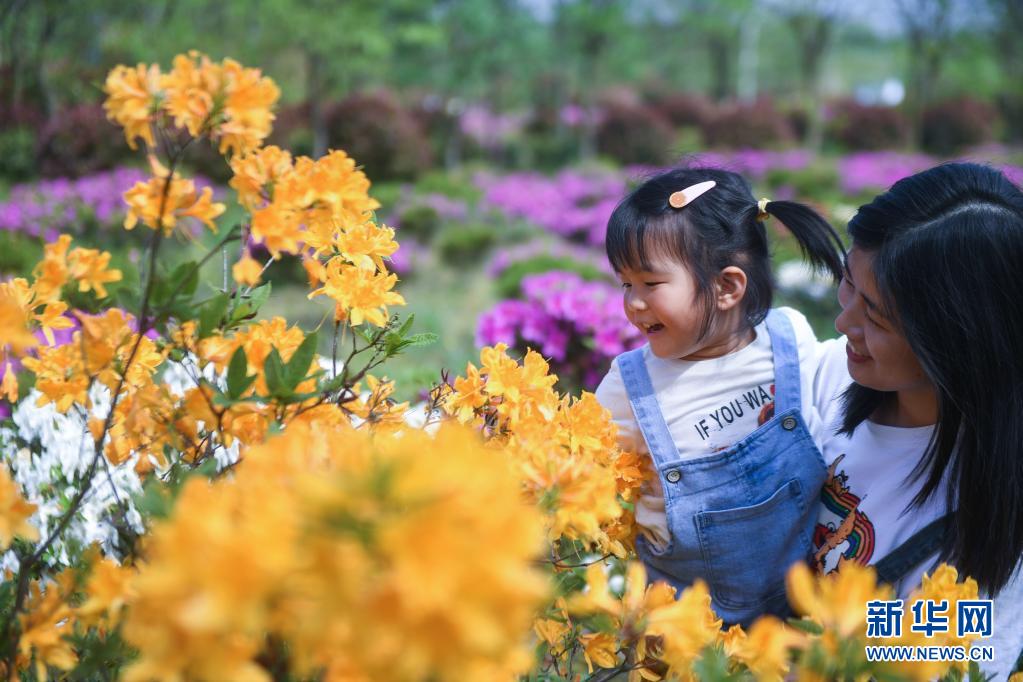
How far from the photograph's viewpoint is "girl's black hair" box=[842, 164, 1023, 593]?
137 centimetres

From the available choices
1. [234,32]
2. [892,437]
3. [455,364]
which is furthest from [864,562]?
[234,32]

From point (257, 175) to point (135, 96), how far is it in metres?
0.16

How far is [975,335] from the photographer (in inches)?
54.0

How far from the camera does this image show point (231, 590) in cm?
55

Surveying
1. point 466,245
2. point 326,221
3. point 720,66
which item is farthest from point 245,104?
point 720,66

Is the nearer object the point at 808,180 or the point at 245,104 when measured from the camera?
the point at 245,104

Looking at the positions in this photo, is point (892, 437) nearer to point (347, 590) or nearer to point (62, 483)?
point (347, 590)

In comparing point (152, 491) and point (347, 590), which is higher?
point (152, 491)

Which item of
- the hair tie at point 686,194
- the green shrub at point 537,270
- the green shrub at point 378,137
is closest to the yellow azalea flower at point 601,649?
the hair tie at point 686,194

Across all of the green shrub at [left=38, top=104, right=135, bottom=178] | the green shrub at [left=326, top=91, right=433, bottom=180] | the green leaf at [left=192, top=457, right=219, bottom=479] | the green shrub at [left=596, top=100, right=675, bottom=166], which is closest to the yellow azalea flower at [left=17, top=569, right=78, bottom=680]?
the green leaf at [left=192, top=457, right=219, bottom=479]

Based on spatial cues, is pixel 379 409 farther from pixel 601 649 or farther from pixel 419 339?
pixel 601 649

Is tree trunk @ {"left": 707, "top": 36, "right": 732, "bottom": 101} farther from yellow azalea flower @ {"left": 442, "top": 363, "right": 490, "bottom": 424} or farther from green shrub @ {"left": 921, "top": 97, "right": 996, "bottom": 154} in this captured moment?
yellow azalea flower @ {"left": 442, "top": 363, "right": 490, "bottom": 424}

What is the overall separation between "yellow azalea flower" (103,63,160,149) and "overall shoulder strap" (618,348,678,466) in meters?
1.05

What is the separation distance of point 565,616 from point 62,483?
1196mm
